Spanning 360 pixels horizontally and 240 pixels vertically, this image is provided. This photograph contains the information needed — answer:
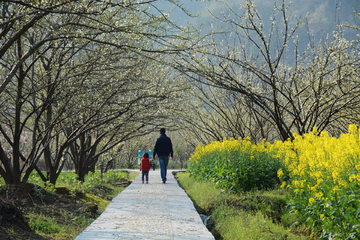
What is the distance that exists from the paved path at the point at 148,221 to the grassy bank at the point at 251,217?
0.45m

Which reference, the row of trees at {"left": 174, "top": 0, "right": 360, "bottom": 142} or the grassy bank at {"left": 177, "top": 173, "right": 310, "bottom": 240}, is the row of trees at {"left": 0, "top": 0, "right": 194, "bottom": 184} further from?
the grassy bank at {"left": 177, "top": 173, "right": 310, "bottom": 240}

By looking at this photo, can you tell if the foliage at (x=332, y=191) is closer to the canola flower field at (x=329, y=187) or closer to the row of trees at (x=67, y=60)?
the canola flower field at (x=329, y=187)

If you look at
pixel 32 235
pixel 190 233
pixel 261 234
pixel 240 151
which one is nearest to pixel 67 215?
pixel 32 235

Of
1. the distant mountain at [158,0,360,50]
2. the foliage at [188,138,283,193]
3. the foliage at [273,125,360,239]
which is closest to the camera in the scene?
the foliage at [273,125,360,239]

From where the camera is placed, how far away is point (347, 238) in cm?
366

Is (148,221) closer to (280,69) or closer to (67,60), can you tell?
(67,60)

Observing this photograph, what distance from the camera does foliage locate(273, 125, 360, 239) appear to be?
3.76 metres

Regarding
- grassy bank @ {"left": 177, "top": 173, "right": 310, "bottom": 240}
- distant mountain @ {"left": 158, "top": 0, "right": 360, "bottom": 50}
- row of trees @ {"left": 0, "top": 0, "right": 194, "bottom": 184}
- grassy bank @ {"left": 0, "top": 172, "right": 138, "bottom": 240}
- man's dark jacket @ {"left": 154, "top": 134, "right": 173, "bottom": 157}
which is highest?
distant mountain @ {"left": 158, "top": 0, "right": 360, "bottom": 50}

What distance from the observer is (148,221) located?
17.9 feet

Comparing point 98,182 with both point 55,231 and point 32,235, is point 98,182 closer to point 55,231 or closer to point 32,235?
point 55,231

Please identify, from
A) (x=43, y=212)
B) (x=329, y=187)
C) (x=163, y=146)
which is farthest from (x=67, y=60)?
(x=329, y=187)

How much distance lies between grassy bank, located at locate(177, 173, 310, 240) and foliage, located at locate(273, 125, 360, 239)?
0.42 m

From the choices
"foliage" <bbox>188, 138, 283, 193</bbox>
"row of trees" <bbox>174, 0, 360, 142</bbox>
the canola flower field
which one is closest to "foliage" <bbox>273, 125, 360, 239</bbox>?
the canola flower field

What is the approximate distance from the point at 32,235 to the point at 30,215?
3.78ft
